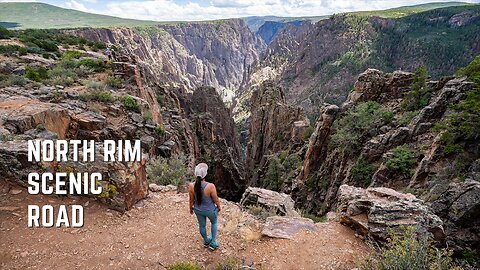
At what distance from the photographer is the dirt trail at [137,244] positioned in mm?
6641

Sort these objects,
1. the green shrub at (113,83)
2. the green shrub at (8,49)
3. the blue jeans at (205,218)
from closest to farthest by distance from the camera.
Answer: the blue jeans at (205,218)
the green shrub at (113,83)
the green shrub at (8,49)

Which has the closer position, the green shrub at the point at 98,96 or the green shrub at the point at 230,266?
the green shrub at the point at 230,266

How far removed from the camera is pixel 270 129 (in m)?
46.8

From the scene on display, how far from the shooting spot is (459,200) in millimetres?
8469

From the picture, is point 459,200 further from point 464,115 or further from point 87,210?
point 87,210

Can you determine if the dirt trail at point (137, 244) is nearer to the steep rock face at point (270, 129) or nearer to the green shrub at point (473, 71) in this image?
A: the green shrub at point (473, 71)

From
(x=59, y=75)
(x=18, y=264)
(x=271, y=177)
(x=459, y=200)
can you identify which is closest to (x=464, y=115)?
(x=459, y=200)

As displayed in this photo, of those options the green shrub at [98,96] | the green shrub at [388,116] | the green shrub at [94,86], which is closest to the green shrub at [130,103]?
the green shrub at [98,96]

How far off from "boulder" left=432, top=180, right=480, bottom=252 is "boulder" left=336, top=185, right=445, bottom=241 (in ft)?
3.27

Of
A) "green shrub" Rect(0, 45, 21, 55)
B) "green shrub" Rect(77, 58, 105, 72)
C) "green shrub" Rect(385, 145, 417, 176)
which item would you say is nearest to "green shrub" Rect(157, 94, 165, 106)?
"green shrub" Rect(77, 58, 105, 72)

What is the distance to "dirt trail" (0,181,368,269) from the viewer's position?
664 cm

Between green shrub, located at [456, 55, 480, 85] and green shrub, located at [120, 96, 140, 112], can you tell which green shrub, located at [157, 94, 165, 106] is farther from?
green shrub, located at [456, 55, 480, 85]

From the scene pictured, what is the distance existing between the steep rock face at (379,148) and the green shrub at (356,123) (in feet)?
0.42

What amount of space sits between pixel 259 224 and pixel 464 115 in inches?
487
